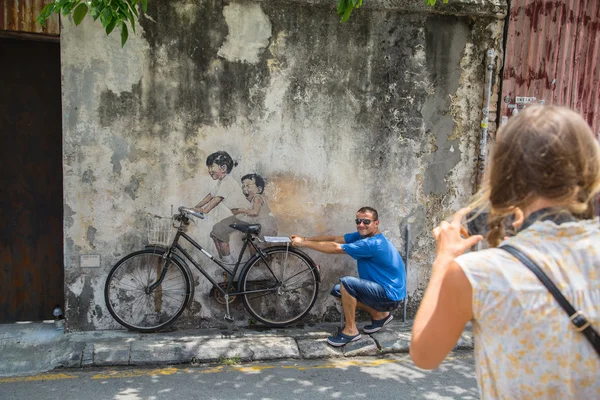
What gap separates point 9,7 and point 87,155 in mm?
1635

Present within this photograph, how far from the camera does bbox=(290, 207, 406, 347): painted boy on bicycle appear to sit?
557cm

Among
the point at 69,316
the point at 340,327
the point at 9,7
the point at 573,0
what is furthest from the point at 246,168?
the point at 573,0

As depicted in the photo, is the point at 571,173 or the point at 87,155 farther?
the point at 87,155

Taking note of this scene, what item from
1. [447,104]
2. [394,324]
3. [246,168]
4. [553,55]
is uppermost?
[553,55]

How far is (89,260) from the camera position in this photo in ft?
18.7

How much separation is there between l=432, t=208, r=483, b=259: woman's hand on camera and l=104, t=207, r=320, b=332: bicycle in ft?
13.8

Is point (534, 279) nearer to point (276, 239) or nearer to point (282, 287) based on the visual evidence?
point (276, 239)

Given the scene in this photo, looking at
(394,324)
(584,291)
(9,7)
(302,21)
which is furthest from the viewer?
(394,324)

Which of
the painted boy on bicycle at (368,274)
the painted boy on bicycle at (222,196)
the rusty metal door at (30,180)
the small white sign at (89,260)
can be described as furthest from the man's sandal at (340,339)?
the rusty metal door at (30,180)

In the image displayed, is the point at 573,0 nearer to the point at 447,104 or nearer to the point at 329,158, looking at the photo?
the point at 447,104

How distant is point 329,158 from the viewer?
6148 millimetres

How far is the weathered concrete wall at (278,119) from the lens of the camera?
18.4 ft

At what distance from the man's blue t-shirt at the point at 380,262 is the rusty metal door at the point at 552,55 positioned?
7.68 ft

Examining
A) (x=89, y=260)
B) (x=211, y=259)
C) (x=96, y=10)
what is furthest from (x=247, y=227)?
(x=96, y=10)
